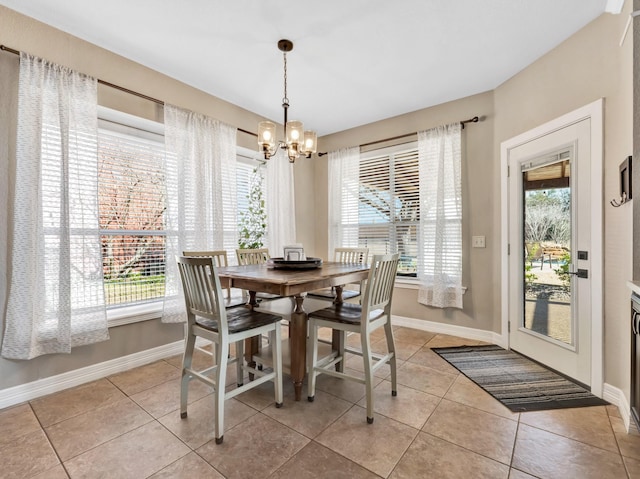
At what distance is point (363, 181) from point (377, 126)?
0.75m

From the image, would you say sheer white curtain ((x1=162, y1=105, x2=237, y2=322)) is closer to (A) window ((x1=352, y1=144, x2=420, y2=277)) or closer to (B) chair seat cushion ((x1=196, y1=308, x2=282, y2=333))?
(B) chair seat cushion ((x1=196, y1=308, x2=282, y2=333))

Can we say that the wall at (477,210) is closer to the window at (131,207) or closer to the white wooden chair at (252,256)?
the white wooden chair at (252,256)

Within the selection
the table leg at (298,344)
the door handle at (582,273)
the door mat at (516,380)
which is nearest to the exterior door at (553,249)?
the door handle at (582,273)

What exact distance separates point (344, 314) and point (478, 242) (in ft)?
6.75

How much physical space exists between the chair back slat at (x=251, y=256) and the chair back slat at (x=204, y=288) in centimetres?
117

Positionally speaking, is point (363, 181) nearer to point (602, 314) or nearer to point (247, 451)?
point (602, 314)

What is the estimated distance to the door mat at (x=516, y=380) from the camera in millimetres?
2055

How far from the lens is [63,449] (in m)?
1.62

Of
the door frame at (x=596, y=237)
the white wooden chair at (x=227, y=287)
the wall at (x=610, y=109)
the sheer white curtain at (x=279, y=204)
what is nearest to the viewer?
the wall at (x=610, y=109)

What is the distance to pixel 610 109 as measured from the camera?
80.8 inches

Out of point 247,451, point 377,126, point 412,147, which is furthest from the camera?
point 377,126

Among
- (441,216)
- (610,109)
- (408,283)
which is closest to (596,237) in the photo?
(610,109)

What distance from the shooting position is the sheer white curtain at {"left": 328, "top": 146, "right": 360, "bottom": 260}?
4.27 m

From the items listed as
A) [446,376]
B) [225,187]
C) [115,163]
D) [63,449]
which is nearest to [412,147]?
[225,187]
